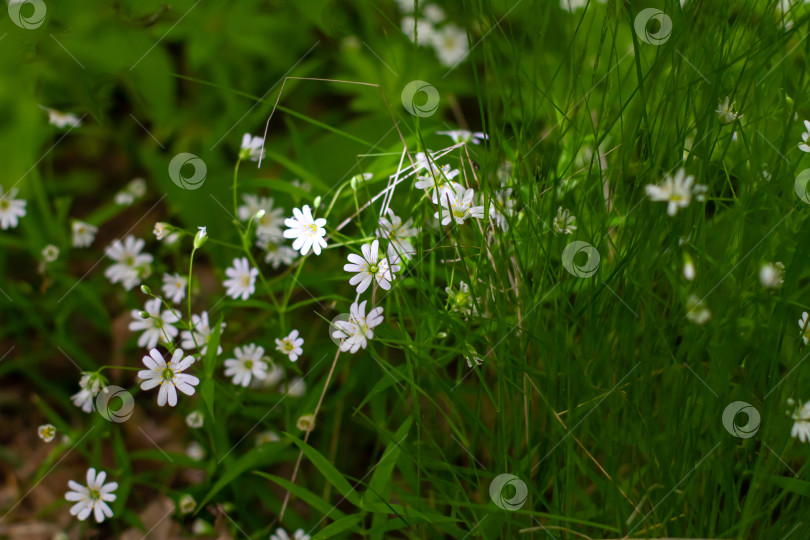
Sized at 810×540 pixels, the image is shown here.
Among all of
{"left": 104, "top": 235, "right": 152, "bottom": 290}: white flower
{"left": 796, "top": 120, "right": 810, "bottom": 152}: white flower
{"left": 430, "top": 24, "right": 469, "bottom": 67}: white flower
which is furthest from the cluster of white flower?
{"left": 796, "top": 120, "right": 810, "bottom": 152}: white flower

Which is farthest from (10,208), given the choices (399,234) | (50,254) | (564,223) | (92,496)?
(564,223)

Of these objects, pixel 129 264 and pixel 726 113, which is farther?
pixel 129 264

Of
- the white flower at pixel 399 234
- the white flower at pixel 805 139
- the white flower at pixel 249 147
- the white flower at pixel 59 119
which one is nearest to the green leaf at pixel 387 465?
the white flower at pixel 399 234

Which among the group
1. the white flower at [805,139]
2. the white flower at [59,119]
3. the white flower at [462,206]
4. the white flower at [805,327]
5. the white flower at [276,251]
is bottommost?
the white flower at [276,251]

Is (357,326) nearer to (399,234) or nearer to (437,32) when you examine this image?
(399,234)

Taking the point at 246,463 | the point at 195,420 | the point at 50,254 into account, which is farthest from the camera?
the point at 50,254

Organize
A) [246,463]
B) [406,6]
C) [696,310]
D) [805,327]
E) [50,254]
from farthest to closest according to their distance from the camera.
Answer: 1. [406,6]
2. [50,254]
3. [246,463]
4. [805,327]
5. [696,310]

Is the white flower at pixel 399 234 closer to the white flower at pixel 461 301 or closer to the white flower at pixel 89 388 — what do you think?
the white flower at pixel 461 301
